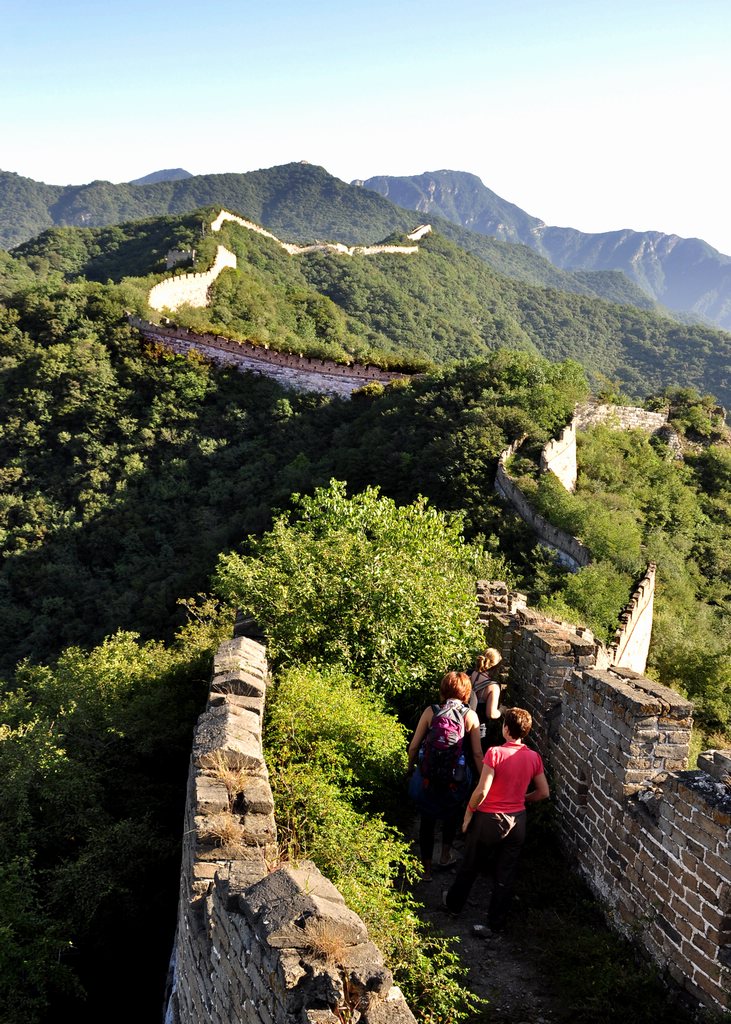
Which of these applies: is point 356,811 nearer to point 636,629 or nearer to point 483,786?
point 483,786

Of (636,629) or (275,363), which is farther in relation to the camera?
(275,363)

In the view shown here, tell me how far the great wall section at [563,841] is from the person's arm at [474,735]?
81 cm

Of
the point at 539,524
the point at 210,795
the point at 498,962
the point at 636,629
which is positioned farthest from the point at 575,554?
the point at 210,795

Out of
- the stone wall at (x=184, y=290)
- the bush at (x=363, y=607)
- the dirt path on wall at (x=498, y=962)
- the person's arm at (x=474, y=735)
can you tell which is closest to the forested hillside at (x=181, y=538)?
the bush at (x=363, y=607)

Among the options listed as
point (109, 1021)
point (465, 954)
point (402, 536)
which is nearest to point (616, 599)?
point (402, 536)

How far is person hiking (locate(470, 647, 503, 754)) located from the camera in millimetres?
6281

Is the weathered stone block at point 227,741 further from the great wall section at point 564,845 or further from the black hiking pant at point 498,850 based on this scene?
the black hiking pant at point 498,850

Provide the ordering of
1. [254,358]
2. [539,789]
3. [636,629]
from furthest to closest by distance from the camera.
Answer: [254,358] < [636,629] < [539,789]

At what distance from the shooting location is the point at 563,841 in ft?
19.6

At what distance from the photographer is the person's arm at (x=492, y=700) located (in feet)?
20.6

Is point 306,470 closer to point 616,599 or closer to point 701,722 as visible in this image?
point 616,599

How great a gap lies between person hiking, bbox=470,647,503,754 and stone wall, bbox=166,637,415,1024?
6.33 ft

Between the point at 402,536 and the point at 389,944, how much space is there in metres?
4.92

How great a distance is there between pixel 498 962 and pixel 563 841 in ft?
4.32
